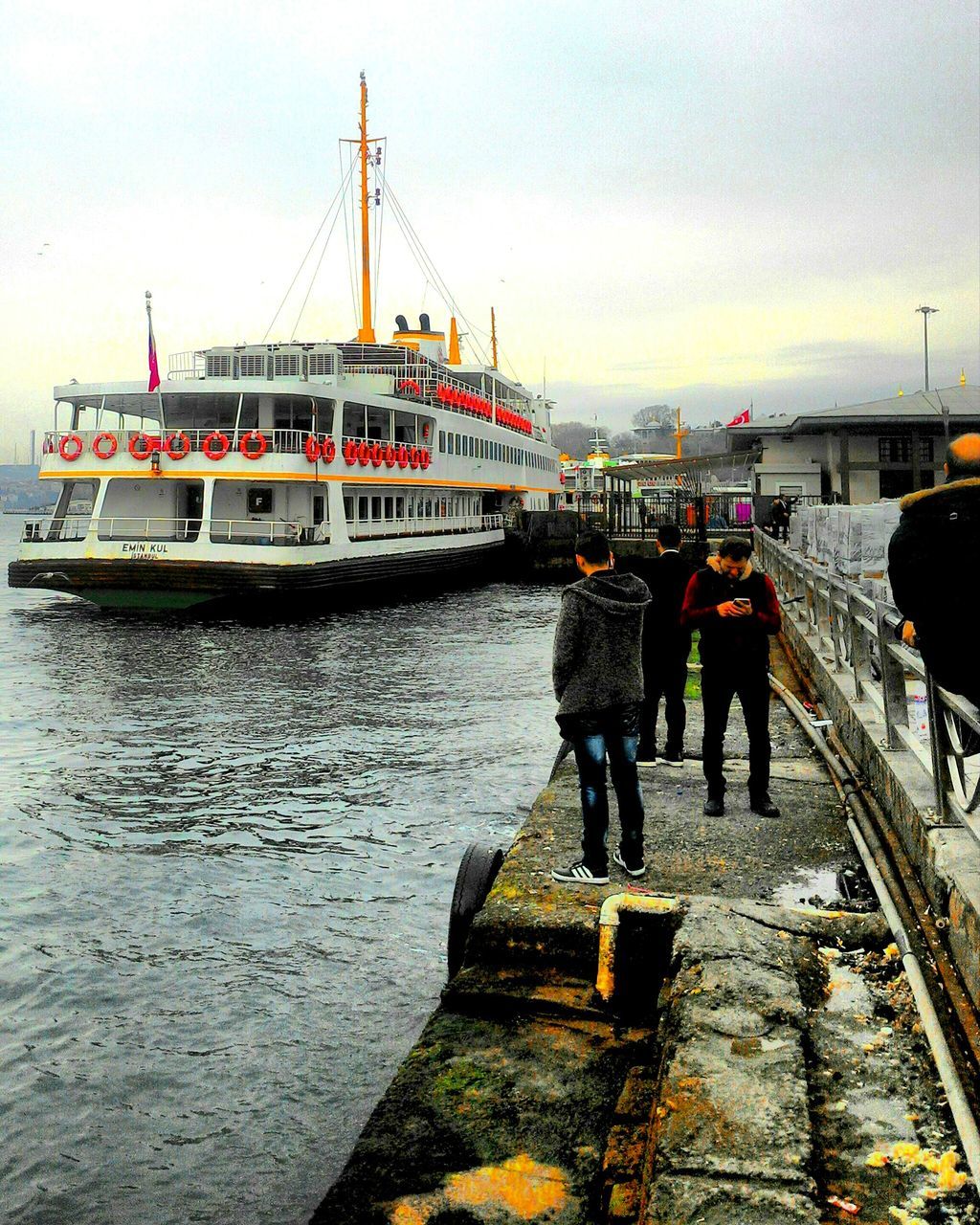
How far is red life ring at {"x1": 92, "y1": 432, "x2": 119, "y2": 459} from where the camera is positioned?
2598 centimetres

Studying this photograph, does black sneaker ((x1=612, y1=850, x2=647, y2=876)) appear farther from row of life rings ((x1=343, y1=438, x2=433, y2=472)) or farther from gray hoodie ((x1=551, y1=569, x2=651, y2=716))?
row of life rings ((x1=343, y1=438, x2=433, y2=472))

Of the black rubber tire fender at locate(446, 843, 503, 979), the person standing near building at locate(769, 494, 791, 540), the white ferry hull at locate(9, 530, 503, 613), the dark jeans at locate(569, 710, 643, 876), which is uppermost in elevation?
the person standing near building at locate(769, 494, 791, 540)

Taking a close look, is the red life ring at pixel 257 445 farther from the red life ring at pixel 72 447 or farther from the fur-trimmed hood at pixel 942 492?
the fur-trimmed hood at pixel 942 492

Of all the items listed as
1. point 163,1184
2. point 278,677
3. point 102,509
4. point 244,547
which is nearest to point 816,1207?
point 163,1184

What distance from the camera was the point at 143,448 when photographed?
84.5 feet

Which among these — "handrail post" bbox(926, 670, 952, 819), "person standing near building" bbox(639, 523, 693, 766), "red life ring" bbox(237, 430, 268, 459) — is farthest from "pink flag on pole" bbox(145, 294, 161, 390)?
"handrail post" bbox(926, 670, 952, 819)

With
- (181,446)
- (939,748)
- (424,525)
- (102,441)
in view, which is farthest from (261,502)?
(939,748)

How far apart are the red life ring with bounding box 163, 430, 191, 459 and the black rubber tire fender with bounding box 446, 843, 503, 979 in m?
21.6

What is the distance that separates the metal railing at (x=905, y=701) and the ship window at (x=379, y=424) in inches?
924

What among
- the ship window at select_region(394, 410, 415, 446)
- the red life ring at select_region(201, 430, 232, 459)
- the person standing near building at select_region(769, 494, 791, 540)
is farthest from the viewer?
the ship window at select_region(394, 410, 415, 446)

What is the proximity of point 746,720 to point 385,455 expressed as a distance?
25.4 m

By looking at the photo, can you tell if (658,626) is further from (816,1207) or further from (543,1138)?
(816,1207)

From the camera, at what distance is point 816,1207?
2.76 m

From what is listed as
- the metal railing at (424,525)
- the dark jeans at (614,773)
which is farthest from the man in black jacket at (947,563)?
the metal railing at (424,525)
